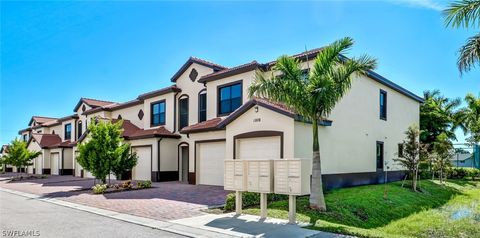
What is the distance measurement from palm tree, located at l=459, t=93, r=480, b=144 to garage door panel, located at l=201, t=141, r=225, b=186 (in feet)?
78.7

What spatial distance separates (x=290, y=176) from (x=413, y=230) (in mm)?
5784

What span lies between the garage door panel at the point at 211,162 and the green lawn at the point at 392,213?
697 cm

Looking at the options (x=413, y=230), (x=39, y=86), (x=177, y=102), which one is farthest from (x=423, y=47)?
(x=39, y=86)

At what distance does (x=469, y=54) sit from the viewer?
A: 12.2m

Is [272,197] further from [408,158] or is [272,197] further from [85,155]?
[85,155]

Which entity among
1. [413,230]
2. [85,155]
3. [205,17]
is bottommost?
[413,230]

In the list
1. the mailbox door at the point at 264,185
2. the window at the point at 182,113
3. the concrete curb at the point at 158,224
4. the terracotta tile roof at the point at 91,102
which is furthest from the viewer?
the terracotta tile roof at the point at 91,102

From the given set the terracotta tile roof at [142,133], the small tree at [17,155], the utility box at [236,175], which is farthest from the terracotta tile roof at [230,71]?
the small tree at [17,155]

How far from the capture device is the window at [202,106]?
23.8m

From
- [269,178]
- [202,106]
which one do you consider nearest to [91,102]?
[202,106]

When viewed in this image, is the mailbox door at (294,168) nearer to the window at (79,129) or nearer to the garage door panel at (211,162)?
the garage door panel at (211,162)

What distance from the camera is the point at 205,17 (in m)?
15.9

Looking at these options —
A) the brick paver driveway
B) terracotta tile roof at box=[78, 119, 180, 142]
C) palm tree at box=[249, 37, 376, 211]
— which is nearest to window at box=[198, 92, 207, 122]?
terracotta tile roof at box=[78, 119, 180, 142]

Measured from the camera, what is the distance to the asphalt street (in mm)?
8820
